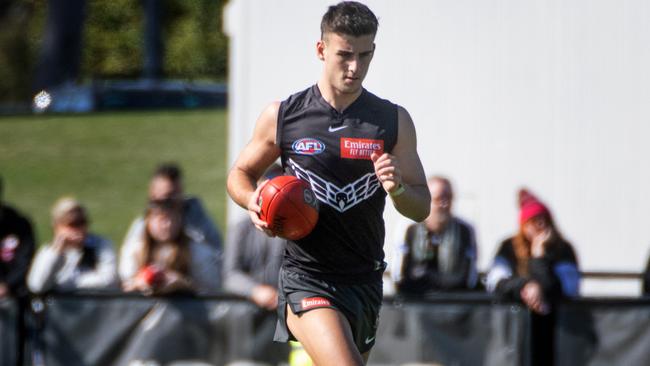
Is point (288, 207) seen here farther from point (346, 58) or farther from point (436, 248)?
point (436, 248)

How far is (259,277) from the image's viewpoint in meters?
8.59

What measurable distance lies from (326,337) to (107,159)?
20.4m

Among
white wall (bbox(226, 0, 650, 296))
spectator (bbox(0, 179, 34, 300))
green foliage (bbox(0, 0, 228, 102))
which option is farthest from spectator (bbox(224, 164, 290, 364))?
green foliage (bbox(0, 0, 228, 102))

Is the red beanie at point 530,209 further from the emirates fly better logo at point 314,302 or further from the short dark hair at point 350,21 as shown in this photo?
the short dark hair at point 350,21

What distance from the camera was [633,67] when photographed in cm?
1000

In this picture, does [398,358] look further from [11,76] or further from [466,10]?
[11,76]

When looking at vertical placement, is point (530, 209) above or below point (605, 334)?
above

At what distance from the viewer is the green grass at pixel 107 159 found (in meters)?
22.2

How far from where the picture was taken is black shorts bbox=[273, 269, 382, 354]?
5723 millimetres

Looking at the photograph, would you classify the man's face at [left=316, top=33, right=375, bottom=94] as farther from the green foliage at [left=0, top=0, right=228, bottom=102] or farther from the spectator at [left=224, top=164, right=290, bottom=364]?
the green foliage at [left=0, top=0, right=228, bottom=102]

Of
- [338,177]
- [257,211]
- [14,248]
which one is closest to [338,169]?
[338,177]

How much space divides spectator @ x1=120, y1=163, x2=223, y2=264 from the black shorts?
325cm

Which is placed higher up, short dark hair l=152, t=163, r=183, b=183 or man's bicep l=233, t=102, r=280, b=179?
man's bicep l=233, t=102, r=280, b=179

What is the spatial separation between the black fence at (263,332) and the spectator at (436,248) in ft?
0.87
